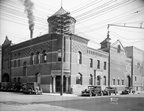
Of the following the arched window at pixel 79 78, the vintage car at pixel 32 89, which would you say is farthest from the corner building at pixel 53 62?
the vintage car at pixel 32 89

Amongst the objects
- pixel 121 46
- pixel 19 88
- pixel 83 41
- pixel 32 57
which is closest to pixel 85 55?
pixel 83 41

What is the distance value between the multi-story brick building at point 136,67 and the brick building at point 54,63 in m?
10.7

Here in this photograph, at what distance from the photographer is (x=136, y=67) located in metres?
41.8

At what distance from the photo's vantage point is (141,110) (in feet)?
36.1

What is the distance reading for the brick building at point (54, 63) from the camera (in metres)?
23.5

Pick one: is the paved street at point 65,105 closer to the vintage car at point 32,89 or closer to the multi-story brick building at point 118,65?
the vintage car at point 32,89

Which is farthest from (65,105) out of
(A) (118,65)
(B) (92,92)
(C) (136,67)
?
(C) (136,67)

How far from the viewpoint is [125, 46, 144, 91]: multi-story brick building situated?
133ft

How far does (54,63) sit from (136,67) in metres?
26.0

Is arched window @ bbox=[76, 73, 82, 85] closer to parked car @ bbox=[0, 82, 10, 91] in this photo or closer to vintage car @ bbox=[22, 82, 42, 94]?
vintage car @ bbox=[22, 82, 42, 94]

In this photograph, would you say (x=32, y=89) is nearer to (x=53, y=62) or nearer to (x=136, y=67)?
(x=53, y=62)

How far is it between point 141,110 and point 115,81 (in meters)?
24.0

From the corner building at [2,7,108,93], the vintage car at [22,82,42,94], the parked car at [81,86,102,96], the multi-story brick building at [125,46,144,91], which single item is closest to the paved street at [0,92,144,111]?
the vintage car at [22,82,42,94]

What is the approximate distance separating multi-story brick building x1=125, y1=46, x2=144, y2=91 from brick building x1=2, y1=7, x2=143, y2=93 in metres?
10.7
